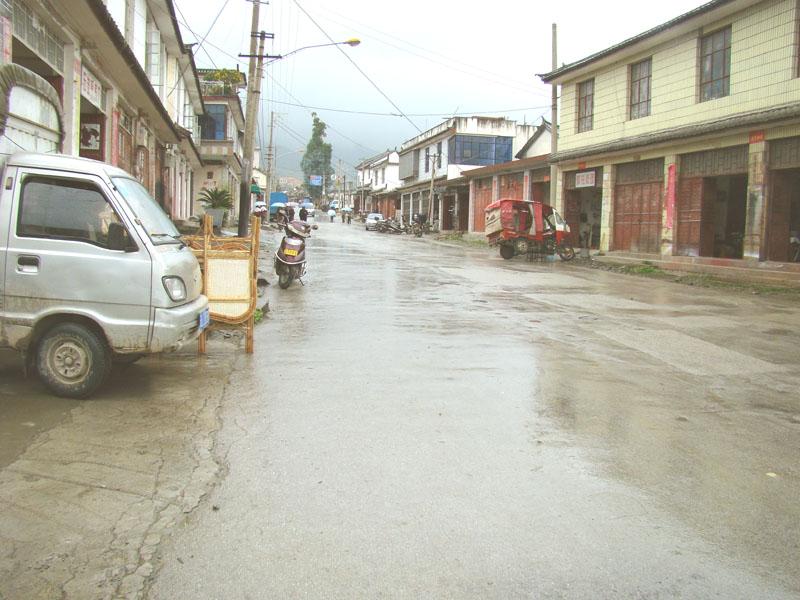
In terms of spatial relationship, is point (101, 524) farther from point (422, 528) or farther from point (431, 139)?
point (431, 139)

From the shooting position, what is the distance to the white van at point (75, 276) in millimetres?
5520

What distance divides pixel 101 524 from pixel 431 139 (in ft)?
170

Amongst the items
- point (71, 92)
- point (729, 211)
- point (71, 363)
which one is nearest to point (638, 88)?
point (729, 211)

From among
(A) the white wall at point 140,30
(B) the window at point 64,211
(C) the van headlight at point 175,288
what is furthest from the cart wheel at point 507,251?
(B) the window at point 64,211

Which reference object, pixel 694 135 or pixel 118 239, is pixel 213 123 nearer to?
pixel 694 135

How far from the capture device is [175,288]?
19.4ft

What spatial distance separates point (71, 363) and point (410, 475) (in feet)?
10.2

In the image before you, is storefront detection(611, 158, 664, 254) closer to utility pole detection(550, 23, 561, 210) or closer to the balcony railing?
utility pole detection(550, 23, 561, 210)

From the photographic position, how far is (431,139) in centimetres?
5334

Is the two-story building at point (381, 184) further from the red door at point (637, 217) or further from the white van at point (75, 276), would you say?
the white van at point (75, 276)

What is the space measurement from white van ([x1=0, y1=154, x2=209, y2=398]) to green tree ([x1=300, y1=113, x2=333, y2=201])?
95.8 metres

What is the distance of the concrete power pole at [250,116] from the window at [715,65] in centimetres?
1321

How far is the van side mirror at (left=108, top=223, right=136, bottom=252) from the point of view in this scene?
5605mm

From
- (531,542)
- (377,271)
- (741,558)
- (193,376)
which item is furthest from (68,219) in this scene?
(377,271)
